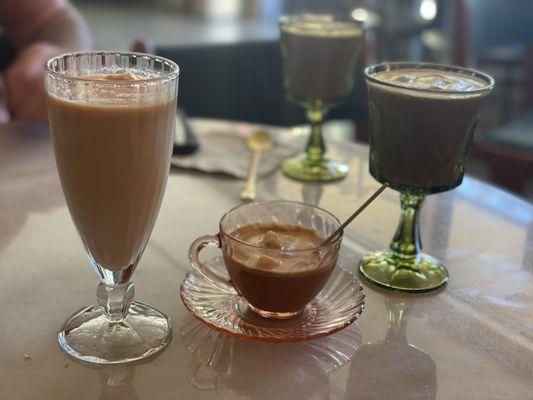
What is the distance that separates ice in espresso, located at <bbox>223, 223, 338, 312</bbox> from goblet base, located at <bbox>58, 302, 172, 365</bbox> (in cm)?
8

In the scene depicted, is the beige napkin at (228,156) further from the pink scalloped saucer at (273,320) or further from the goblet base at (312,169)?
the pink scalloped saucer at (273,320)

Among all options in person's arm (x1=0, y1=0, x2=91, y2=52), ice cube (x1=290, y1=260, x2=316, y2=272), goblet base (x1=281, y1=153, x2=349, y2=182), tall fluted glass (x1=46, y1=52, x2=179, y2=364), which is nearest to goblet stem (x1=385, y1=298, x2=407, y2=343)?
ice cube (x1=290, y1=260, x2=316, y2=272)

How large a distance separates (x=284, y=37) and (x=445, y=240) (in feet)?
1.26

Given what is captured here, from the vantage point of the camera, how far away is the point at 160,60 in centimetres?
65

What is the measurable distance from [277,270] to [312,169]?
1.49 ft

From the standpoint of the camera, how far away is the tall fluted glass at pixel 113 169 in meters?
0.57

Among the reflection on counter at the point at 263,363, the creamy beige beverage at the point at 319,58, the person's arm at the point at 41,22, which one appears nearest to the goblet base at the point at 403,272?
the reflection on counter at the point at 263,363

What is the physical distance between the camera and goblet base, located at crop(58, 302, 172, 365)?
1.95 feet

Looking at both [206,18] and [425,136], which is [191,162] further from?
[206,18]

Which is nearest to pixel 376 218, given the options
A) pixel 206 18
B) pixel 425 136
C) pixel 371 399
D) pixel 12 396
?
pixel 425 136

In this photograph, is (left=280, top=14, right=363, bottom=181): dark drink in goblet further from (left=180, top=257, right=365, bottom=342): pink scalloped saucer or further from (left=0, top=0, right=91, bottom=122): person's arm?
(left=0, top=0, right=91, bottom=122): person's arm

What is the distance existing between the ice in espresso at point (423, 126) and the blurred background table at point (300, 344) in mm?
119

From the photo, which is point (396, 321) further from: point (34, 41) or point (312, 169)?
point (34, 41)

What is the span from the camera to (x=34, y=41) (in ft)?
5.91
